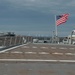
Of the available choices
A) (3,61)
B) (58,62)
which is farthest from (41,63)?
(3,61)

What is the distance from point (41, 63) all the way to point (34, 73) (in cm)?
577

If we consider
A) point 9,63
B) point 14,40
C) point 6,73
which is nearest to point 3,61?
point 9,63

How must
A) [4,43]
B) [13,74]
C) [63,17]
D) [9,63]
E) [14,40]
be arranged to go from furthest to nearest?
1. [63,17]
2. [14,40]
3. [4,43]
4. [9,63]
5. [13,74]

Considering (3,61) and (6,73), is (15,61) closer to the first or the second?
(3,61)

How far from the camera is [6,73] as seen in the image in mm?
14781

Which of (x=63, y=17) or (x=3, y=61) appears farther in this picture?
(x=63, y=17)

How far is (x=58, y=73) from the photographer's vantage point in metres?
15.2

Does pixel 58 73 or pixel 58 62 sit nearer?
pixel 58 73

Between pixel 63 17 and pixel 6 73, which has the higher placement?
pixel 63 17

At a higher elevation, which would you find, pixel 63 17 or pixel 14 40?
pixel 63 17

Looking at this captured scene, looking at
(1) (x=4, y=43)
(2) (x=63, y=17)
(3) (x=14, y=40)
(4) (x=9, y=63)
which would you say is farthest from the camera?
(2) (x=63, y=17)

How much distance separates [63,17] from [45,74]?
53642mm

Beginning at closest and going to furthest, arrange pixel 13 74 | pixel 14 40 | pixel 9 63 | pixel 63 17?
pixel 13 74 → pixel 9 63 → pixel 14 40 → pixel 63 17

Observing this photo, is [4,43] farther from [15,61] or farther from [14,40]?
[15,61]
